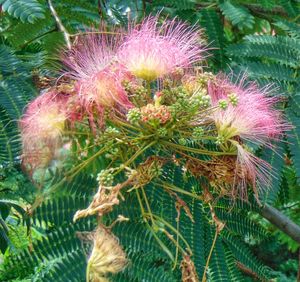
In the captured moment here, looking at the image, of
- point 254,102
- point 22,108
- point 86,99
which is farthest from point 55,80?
point 254,102

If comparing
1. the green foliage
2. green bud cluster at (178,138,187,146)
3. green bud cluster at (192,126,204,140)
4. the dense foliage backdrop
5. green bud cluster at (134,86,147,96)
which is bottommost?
the dense foliage backdrop

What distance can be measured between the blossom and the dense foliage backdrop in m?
0.26

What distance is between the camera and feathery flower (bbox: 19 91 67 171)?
154 cm

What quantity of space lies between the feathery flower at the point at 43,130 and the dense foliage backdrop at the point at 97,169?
0.07 m

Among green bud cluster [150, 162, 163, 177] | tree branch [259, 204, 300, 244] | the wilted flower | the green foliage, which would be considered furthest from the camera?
tree branch [259, 204, 300, 244]

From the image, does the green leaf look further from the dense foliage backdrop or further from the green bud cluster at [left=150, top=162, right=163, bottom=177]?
the green bud cluster at [left=150, top=162, right=163, bottom=177]

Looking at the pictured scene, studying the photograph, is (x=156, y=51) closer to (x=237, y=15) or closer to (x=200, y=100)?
(x=200, y=100)

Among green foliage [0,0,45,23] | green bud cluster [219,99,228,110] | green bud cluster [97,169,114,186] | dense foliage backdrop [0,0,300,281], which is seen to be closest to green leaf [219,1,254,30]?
dense foliage backdrop [0,0,300,281]

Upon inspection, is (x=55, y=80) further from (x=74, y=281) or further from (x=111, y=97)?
(x=74, y=281)

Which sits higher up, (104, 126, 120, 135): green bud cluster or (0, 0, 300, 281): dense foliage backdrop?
(104, 126, 120, 135): green bud cluster

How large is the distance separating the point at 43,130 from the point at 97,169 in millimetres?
169

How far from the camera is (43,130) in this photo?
1543 mm

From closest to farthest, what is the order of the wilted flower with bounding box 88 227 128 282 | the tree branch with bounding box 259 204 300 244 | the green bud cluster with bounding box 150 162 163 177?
the wilted flower with bounding box 88 227 128 282 → the green bud cluster with bounding box 150 162 163 177 → the tree branch with bounding box 259 204 300 244

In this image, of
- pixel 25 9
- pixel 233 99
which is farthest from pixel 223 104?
pixel 25 9
